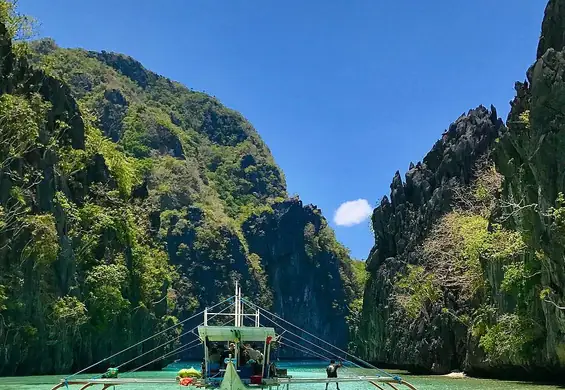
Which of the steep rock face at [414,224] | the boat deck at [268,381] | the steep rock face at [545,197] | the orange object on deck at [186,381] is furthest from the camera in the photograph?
the steep rock face at [414,224]

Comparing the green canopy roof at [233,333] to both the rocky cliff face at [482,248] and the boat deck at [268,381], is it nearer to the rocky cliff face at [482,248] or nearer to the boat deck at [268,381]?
the boat deck at [268,381]

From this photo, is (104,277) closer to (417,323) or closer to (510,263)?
(417,323)

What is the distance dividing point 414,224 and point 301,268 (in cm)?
7781

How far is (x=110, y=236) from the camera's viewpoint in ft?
193

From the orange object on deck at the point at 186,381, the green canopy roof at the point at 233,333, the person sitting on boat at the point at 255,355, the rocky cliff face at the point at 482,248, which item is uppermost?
the rocky cliff face at the point at 482,248

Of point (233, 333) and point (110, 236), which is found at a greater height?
point (110, 236)

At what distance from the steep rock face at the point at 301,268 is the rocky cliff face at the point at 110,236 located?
263 mm

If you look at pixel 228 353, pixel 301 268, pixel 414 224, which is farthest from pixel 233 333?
pixel 301 268

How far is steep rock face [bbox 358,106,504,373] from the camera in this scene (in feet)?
198

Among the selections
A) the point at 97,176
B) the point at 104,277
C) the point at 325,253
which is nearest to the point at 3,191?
the point at 104,277

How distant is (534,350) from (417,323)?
78.4ft

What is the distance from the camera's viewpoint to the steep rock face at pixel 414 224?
198 ft

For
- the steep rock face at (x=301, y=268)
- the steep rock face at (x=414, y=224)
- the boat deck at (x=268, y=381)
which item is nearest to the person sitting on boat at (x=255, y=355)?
the boat deck at (x=268, y=381)

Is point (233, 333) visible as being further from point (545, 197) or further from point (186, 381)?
point (545, 197)
